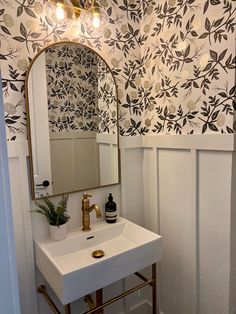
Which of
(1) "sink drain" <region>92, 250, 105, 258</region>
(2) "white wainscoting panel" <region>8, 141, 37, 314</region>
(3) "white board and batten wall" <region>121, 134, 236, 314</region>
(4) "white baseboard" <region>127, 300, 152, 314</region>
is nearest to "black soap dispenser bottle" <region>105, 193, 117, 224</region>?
(3) "white board and batten wall" <region>121, 134, 236, 314</region>

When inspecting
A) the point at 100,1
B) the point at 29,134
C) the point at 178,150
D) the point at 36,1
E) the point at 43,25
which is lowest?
the point at 178,150

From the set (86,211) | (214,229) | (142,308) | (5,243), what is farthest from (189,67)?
(142,308)

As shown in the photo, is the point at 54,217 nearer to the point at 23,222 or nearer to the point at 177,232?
the point at 23,222

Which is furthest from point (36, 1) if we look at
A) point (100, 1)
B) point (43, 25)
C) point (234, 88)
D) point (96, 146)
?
point (234, 88)

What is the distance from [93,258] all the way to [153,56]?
1.32m

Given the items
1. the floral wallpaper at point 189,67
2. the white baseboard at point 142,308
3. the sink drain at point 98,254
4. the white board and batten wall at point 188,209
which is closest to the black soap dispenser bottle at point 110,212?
the white board and batten wall at point 188,209

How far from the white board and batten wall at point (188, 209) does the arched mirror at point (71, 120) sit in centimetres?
Result: 20

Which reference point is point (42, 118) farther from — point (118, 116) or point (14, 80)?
point (118, 116)

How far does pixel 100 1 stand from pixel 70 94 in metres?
0.62

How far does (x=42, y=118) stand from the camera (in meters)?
1.35

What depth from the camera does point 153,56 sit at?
5.22 ft

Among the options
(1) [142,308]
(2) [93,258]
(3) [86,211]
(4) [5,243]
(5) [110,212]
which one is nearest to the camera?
(4) [5,243]

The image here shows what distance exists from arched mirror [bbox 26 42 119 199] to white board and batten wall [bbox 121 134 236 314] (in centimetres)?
20

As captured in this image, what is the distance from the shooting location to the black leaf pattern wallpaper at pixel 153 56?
1.21 meters
